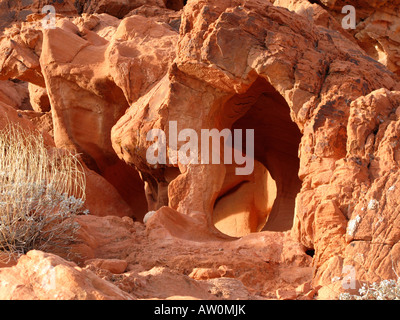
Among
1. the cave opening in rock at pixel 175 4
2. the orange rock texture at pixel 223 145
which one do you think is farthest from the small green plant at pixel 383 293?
the cave opening in rock at pixel 175 4

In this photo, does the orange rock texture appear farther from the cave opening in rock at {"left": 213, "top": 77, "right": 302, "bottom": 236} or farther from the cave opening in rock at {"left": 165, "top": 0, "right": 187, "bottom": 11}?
the cave opening in rock at {"left": 165, "top": 0, "right": 187, "bottom": 11}

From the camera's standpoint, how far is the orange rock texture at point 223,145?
244 inches

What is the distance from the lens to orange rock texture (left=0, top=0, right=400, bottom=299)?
20.3ft

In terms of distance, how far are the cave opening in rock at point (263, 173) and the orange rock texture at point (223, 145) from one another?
2 centimetres

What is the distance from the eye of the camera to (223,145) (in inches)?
385

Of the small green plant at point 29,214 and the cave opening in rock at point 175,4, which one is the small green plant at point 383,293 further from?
the cave opening in rock at point 175,4

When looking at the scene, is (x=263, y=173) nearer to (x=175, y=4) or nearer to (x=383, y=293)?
(x=175, y=4)

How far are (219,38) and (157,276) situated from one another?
12.8 feet

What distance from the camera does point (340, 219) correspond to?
6.59 metres

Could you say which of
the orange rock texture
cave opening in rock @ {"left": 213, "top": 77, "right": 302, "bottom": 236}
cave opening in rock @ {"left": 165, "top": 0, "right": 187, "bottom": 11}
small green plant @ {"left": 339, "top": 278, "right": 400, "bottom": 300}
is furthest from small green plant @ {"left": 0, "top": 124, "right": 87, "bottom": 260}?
cave opening in rock @ {"left": 165, "top": 0, "right": 187, "bottom": 11}

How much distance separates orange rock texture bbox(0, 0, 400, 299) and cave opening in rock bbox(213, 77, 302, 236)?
0.02 meters
